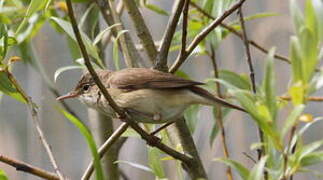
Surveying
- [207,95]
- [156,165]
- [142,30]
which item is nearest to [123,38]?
[142,30]

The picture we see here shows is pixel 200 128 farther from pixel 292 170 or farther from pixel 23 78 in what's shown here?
pixel 292 170

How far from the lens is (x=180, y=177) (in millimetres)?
1694

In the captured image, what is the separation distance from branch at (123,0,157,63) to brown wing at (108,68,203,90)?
2.3 inches

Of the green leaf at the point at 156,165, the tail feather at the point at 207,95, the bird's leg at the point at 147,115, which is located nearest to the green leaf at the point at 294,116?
the green leaf at the point at 156,165

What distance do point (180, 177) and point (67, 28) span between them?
0.50 metres

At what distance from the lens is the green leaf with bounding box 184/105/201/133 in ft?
6.94

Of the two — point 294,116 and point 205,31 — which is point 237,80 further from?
point 294,116

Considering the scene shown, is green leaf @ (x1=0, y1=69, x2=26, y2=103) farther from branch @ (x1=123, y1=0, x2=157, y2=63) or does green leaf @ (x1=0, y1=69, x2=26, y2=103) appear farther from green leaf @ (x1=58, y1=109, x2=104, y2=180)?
green leaf @ (x1=58, y1=109, x2=104, y2=180)

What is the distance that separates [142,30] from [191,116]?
1.10ft

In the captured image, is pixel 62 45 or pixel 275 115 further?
pixel 62 45

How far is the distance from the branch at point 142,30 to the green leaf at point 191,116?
252 mm

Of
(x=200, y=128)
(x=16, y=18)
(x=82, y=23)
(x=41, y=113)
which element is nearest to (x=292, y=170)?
(x=82, y=23)

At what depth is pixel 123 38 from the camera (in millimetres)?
2125

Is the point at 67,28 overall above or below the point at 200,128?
above
